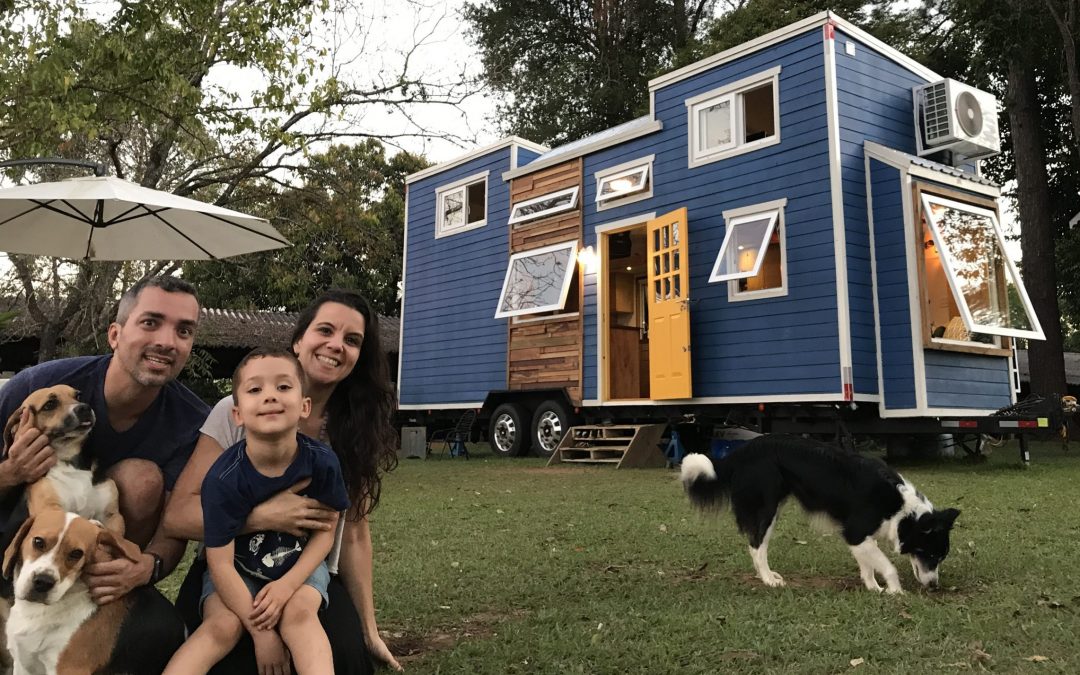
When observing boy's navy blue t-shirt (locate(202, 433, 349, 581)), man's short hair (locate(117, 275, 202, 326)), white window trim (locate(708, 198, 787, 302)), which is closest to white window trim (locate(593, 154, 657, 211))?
white window trim (locate(708, 198, 787, 302))

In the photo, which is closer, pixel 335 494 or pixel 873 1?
pixel 335 494

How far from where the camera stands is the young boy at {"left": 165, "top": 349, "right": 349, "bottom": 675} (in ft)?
6.68

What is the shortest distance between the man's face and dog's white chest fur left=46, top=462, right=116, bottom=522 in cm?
30

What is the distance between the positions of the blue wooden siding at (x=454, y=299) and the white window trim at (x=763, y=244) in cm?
408

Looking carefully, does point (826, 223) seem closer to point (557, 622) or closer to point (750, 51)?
point (750, 51)

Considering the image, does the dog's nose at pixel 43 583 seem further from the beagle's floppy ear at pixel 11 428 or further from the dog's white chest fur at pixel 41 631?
the beagle's floppy ear at pixel 11 428

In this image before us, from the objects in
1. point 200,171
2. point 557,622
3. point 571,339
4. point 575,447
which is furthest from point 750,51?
point 557,622

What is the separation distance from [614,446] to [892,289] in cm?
410

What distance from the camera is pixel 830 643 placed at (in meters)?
2.89

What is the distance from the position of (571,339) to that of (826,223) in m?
4.09

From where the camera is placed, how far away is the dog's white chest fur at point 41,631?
1.80 metres

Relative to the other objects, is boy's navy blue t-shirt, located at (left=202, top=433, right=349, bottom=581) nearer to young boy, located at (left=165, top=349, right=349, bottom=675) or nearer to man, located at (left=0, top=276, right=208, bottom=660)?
young boy, located at (left=165, top=349, right=349, bottom=675)

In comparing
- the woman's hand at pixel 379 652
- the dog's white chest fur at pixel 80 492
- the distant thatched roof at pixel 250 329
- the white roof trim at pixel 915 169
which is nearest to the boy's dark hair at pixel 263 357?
the dog's white chest fur at pixel 80 492

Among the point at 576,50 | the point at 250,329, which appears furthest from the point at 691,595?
the point at 576,50
